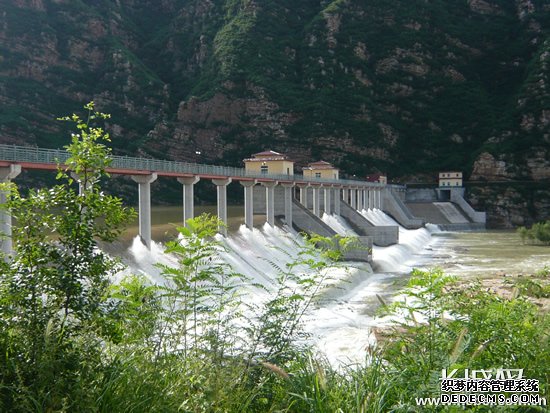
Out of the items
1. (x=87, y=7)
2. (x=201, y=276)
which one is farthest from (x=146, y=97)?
(x=201, y=276)

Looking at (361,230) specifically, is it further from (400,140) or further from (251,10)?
(251,10)

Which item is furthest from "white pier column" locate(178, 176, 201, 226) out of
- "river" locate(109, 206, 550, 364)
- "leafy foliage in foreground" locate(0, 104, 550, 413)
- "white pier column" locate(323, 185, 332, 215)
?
"white pier column" locate(323, 185, 332, 215)

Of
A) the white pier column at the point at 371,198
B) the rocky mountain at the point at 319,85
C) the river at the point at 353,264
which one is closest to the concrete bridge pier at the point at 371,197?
the white pier column at the point at 371,198

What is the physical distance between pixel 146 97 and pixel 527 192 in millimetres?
92545

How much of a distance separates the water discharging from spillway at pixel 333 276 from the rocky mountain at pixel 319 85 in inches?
2550

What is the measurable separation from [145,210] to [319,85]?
111397 millimetres

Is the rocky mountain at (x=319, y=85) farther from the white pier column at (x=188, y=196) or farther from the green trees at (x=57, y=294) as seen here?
the green trees at (x=57, y=294)

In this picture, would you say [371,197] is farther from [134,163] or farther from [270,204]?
[134,163]

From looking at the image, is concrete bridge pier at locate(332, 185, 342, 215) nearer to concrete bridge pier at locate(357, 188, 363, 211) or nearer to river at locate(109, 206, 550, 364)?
river at locate(109, 206, 550, 364)

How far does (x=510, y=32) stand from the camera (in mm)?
146625

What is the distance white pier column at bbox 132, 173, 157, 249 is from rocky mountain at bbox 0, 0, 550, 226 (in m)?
82.0

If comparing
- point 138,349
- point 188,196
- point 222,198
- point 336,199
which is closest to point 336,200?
point 336,199

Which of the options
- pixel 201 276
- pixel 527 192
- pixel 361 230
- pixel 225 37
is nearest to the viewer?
pixel 201 276

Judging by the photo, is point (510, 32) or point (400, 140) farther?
point (510, 32)
